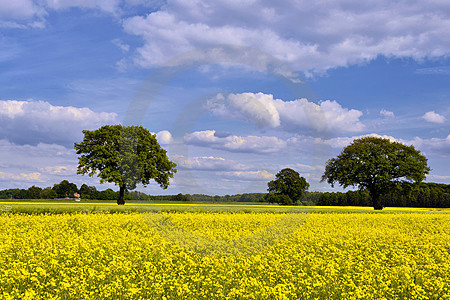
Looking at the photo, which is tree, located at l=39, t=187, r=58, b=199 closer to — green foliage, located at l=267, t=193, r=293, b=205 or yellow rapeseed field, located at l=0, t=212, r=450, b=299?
green foliage, located at l=267, t=193, r=293, b=205

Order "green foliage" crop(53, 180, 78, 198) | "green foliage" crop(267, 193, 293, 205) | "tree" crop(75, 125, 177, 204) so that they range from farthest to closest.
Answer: "green foliage" crop(53, 180, 78, 198), "green foliage" crop(267, 193, 293, 205), "tree" crop(75, 125, 177, 204)

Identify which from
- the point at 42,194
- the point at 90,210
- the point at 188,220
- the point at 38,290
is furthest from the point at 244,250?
the point at 42,194

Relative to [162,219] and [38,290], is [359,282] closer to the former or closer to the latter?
[38,290]

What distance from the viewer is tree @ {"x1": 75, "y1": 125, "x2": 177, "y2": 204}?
48.1 m

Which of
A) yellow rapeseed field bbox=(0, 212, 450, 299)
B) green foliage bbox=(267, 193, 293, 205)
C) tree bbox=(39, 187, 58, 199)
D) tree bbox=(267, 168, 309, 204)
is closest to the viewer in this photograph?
yellow rapeseed field bbox=(0, 212, 450, 299)

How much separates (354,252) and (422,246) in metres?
3.80

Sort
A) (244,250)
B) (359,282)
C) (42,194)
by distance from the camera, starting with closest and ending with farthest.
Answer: (359,282) → (244,250) → (42,194)

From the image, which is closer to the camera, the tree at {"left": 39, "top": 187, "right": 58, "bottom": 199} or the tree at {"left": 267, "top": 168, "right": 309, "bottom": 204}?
the tree at {"left": 267, "top": 168, "right": 309, "bottom": 204}

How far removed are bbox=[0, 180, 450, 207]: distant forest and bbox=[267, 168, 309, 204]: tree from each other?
2.22 meters

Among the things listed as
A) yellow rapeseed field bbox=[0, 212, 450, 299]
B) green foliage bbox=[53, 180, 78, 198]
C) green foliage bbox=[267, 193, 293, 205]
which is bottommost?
yellow rapeseed field bbox=[0, 212, 450, 299]

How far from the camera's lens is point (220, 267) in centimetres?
990

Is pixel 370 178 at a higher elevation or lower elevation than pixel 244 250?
higher

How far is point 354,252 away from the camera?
44.7 ft

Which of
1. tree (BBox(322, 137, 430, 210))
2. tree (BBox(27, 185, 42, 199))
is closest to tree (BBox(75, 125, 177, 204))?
tree (BBox(322, 137, 430, 210))
